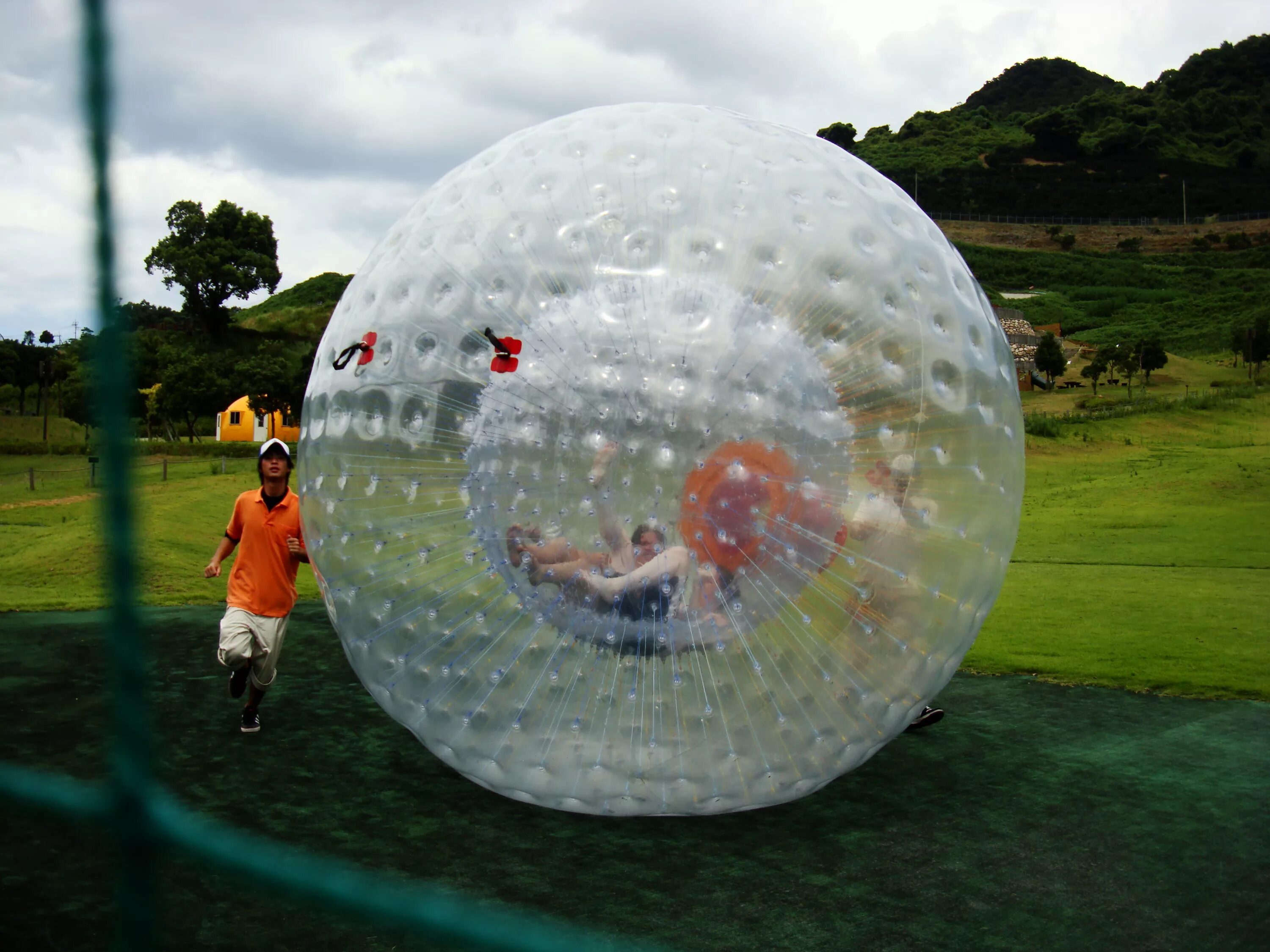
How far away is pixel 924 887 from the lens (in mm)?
3324

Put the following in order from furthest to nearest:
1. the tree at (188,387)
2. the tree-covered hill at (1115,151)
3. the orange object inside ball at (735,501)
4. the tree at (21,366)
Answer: the tree-covered hill at (1115,151) < the tree at (188,387) < the tree at (21,366) < the orange object inside ball at (735,501)

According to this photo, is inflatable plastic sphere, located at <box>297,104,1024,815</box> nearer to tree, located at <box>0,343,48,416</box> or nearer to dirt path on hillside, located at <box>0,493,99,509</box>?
dirt path on hillside, located at <box>0,493,99,509</box>

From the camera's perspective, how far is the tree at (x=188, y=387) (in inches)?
960

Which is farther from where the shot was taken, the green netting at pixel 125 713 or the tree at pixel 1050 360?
the tree at pixel 1050 360

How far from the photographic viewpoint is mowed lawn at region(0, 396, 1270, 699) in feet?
21.8

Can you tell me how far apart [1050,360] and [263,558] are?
90.4ft

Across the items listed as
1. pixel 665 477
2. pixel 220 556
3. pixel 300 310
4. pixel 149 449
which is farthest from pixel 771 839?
pixel 300 310

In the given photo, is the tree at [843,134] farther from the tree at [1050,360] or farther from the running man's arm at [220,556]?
the running man's arm at [220,556]

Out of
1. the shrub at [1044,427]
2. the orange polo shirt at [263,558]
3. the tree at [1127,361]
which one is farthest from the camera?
the tree at [1127,361]

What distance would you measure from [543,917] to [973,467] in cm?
188

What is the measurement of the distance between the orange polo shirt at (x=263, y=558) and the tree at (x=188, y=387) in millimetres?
18609

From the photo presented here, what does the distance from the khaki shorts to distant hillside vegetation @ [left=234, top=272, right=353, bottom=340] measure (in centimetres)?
2597

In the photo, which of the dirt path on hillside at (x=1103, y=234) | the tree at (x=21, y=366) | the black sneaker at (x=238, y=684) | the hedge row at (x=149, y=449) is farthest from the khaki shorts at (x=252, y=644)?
the dirt path on hillside at (x=1103, y=234)

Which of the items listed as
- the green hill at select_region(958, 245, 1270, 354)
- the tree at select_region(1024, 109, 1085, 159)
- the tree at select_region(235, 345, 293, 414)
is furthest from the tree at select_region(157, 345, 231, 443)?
the tree at select_region(1024, 109, 1085, 159)
